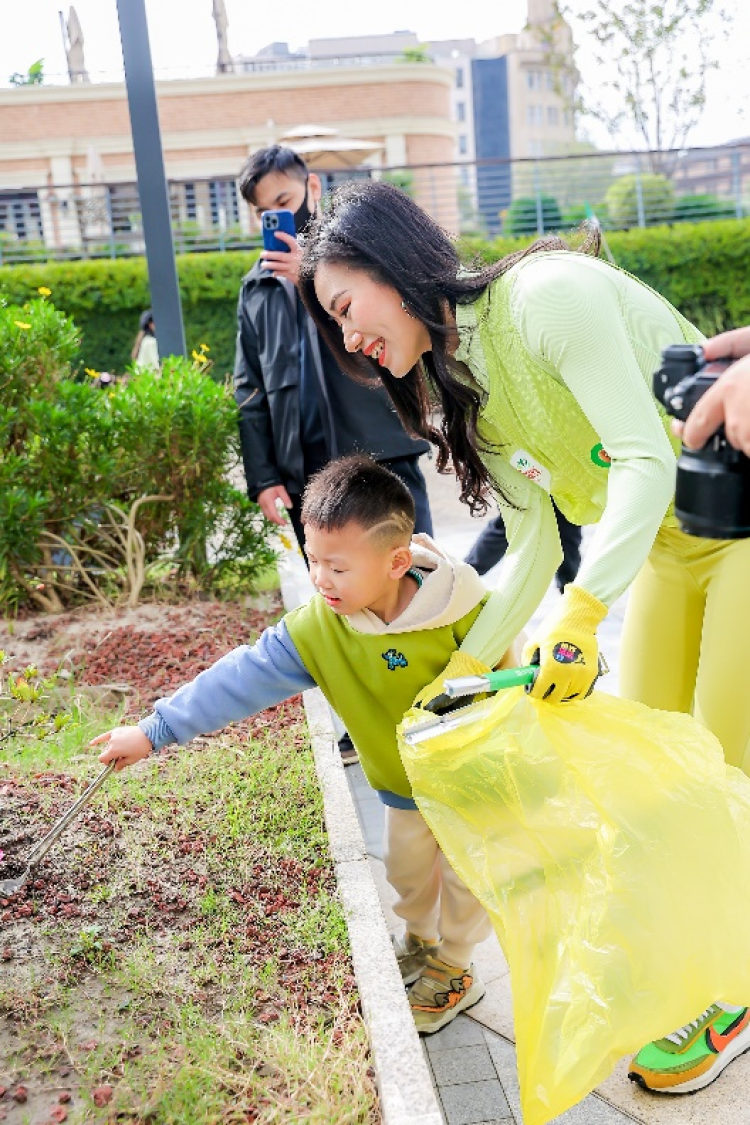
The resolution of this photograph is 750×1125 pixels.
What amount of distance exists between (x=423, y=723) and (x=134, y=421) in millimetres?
3352

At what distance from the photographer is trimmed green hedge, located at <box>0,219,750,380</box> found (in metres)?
16.3

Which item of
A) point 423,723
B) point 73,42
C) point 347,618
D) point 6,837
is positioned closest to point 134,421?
point 6,837

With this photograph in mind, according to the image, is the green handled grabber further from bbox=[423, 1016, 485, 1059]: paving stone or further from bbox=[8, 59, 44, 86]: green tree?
bbox=[8, 59, 44, 86]: green tree

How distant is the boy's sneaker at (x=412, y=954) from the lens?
273 centimetres

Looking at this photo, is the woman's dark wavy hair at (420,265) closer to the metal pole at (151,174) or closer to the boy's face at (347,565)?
the boy's face at (347,565)

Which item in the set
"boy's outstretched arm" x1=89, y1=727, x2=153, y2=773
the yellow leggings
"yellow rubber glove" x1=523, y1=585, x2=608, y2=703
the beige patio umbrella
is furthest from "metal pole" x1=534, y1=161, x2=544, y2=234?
"yellow rubber glove" x1=523, y1=585, x2=608, y2=703

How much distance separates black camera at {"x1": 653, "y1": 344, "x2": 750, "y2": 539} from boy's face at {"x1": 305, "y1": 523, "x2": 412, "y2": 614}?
1023 mm

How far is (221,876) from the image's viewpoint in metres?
2.80

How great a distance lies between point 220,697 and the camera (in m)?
2.43

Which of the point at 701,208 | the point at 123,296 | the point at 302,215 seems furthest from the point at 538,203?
the point at 302,215

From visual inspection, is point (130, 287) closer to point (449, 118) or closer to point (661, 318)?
point (661, 318)

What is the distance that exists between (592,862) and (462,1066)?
747 millimetres

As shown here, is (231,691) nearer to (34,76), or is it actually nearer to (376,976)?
(376,976)

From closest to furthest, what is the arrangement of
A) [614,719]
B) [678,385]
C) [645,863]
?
[678,385] < [645,863] < [614,719]
